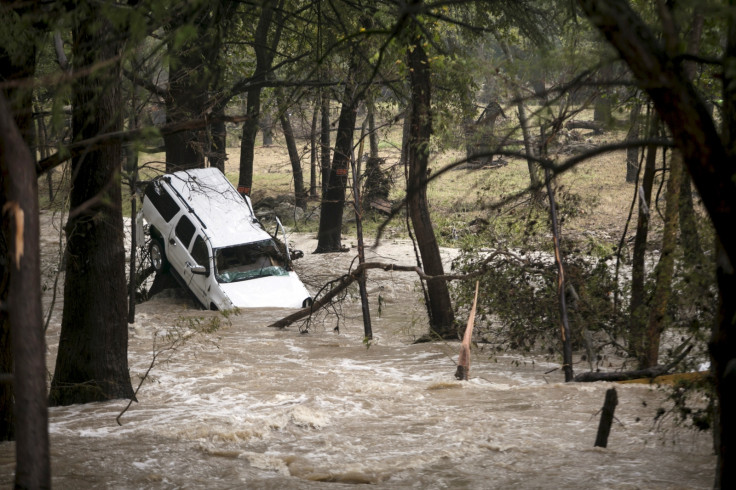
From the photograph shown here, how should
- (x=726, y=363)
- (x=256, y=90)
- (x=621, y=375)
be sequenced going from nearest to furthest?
(x=726, y=363) → (x=621, y=375) → (x=256, y=90)

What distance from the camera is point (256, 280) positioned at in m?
17.0

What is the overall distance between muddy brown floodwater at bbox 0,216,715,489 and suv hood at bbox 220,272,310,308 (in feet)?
11.8

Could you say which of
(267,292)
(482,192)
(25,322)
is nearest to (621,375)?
(25,322)

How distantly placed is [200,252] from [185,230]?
26.5 inches

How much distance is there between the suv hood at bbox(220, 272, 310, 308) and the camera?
1636cm

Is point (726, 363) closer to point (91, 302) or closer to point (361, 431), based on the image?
point (361, 431)

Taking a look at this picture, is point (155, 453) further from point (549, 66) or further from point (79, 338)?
point (549, 66)

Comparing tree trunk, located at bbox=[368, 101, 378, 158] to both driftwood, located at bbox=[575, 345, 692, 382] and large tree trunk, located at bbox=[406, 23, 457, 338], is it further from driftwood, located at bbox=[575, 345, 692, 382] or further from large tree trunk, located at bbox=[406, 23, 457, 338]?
driftwood, located at bbox=[575, 345, 692, 382]

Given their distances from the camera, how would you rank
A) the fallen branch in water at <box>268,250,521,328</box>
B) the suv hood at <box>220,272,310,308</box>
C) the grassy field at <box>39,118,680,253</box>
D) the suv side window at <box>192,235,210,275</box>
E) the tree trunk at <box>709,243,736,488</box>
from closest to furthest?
the tree trunk at <box>709,243,736,488</box>, the fallen branch in water at <box>268,250,521,328</box>, the suv hood at <box>220,272,310,308</box>, the suv side window at <box>192,235,210,275</box>, the grassy field at <box>39,118,680,253</box>

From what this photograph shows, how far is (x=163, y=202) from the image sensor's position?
1816cm

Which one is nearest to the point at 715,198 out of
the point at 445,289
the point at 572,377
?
the point at 572,377

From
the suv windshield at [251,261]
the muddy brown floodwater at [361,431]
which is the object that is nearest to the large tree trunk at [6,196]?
the muddy brown floodwater at [361,431]

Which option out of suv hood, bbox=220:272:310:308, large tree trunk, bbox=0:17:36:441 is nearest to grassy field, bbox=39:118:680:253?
suv hood, bbox=220:272:310:308

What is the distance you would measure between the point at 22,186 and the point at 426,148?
33.6 ft
